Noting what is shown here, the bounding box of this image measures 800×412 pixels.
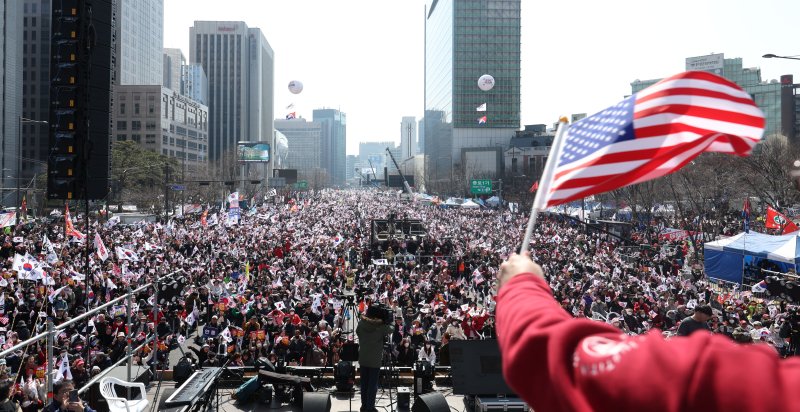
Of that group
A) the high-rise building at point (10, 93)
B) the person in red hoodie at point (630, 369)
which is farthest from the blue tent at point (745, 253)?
the high-rise building at point (10, 93)

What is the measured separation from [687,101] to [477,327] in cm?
1577

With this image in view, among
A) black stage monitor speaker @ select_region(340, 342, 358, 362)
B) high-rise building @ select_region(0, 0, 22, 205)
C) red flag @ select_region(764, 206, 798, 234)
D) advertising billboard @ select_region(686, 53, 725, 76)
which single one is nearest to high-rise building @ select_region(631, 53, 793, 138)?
advertising billboard @ select_region(686, 53, 725, 76)

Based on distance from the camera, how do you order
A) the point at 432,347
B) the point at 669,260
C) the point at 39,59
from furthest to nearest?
the point at 39,59 → the point at 669,260 → the point at 432,347

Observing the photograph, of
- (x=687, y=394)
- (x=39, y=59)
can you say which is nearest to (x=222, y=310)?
(x=687, y=394)

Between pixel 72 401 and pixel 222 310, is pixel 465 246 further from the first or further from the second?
pixel 72 401

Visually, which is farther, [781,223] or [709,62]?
[709,62]

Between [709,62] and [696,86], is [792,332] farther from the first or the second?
[709,62]

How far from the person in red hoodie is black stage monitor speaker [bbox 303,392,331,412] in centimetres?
944

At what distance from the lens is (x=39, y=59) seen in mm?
112062

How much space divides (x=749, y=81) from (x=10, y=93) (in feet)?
562

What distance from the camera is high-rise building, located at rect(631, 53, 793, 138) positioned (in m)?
130

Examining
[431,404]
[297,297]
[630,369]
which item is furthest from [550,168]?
[297,297]

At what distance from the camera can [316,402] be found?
1050cm

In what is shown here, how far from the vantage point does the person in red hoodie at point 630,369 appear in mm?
1171
